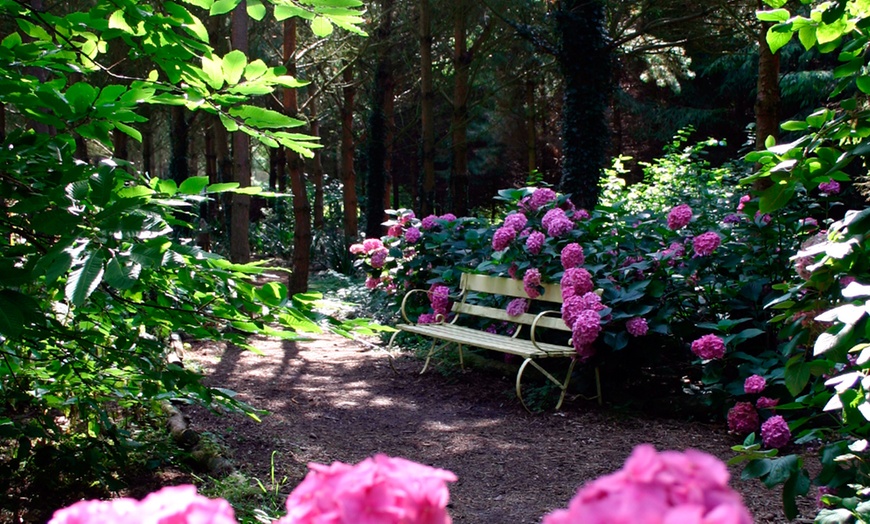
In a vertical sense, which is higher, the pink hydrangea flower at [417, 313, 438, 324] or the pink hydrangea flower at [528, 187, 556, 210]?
the pink hydrangea flower at [528, 187, 556, 210]

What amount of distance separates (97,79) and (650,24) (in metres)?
10.6

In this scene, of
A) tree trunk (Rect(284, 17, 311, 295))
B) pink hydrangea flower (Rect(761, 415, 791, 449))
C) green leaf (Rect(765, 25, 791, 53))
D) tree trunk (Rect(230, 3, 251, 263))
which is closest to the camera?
green leaf (Rect(765, 25, 791, 53))

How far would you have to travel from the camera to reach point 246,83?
2.12m

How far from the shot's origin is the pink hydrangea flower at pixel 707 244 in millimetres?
5180

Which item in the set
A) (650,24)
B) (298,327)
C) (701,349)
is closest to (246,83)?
(298,327)

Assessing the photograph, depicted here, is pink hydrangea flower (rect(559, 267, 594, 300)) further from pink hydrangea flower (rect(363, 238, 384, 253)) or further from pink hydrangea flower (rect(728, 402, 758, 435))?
pink hydrangea flower (rect(363, 238, 384, 253))

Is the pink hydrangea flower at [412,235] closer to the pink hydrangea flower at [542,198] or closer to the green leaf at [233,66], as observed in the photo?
the pink hydrangea flower at [542,198]

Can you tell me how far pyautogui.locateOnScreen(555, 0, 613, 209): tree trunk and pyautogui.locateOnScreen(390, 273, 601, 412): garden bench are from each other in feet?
15.8

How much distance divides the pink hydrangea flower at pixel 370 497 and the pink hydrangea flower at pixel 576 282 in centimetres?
499

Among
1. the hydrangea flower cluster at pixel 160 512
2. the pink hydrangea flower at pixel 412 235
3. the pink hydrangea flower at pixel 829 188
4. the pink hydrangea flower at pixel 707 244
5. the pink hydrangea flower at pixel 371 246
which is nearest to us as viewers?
the hydrangea flower cluster at pixel 160 512

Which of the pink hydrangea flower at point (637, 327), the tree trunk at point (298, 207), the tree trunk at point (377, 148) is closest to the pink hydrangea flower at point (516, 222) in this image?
the pink hydrangea flower at point (637, 327)

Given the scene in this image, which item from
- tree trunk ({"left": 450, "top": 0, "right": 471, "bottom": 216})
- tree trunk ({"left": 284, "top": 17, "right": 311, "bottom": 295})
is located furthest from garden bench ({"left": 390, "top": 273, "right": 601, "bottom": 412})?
tree trunk ({"left": 450, "top": 0, "right": 471, "bottom": 216})

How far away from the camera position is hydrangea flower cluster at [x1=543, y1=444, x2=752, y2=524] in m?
0.45

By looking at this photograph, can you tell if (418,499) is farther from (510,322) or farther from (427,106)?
(427,106)
